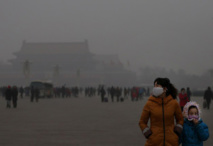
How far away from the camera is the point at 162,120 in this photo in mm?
4992

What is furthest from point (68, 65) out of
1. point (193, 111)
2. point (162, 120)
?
point (193, 111)

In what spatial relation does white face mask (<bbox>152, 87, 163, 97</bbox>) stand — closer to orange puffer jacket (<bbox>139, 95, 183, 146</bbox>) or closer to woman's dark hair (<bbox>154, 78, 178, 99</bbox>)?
orange puffer jacket (<bbox>139, 95, 183, 146</bbox>)

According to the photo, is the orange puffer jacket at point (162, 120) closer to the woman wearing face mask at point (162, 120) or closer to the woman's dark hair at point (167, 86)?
the woman wearing face mask at point (162, 120)

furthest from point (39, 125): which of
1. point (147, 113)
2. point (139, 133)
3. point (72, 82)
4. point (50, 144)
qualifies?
point (72, 82)

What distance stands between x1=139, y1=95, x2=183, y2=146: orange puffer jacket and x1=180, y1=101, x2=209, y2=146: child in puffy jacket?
10 cm

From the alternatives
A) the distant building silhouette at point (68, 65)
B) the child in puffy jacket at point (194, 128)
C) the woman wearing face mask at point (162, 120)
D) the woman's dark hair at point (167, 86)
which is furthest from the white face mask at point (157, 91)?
the distant building silhouette at point (68, 65)

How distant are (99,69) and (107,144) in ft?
348

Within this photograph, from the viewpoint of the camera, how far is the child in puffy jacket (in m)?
4.90

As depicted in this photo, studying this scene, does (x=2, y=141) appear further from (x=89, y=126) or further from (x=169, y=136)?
(x=169, y=136)

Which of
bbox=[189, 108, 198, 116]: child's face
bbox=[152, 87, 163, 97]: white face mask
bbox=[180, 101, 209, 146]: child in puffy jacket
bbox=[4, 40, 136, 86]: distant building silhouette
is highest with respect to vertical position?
bbox=[4, 40, 136, 86]: distant building silhouette

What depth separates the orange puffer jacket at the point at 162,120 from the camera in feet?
16.3

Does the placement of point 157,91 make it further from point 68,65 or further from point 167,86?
point 68,65

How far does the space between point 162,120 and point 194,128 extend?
0.36m

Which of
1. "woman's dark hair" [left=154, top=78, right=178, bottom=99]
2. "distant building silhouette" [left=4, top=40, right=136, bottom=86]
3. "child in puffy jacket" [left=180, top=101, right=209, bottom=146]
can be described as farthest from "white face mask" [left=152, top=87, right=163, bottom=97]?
"distant building silhouette" [left=4, top=40, right=136, bottom=86]
